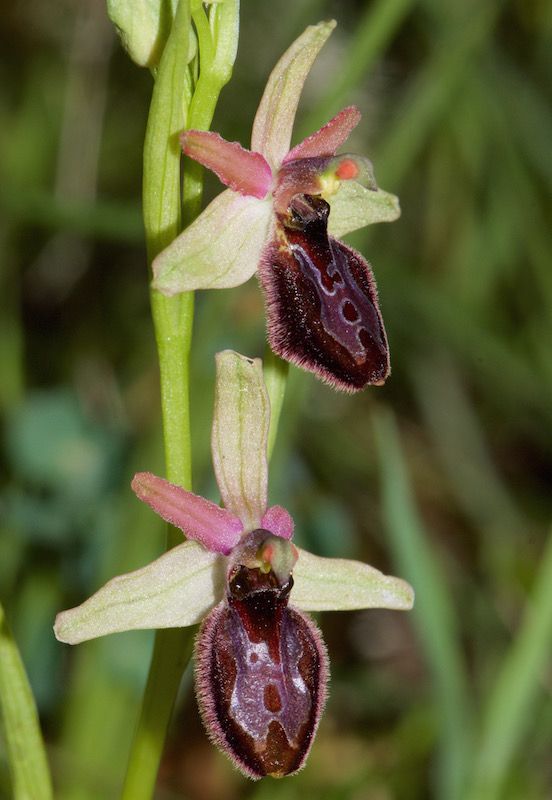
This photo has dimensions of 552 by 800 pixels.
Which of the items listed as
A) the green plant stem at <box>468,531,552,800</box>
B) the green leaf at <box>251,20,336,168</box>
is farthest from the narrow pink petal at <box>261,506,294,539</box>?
the green plant stem at <box>468,531,552,800</box>

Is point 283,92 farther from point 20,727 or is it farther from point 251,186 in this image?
point 20,727

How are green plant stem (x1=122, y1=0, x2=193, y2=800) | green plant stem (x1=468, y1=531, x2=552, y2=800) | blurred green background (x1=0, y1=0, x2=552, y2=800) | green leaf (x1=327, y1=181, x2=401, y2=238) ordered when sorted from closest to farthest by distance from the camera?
green plant stem (x1=122, y1=0, x2=193, y2=800) < green leaf (x1=327, y1=181, x2=401, y2=238) < green plant stem (x1=468, y1=531, x2=552, y2=800) < blurred green background (x1=0, y1=0, x2=552, y2=800)

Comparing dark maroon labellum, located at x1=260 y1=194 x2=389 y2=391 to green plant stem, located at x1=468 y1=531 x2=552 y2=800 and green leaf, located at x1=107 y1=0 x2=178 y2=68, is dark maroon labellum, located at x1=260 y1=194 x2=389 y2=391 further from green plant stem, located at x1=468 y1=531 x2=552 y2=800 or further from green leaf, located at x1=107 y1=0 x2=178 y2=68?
green plant stem, located at x1=468 y1=531 x2=552 y2=800

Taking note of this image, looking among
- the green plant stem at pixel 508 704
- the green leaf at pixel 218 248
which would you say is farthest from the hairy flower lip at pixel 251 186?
the green plant stem at pixel 508 704

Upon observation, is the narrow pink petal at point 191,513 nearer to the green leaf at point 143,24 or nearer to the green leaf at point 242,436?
the green leaf at point 242,436

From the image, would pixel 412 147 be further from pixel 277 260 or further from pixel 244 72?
pixel 244 72

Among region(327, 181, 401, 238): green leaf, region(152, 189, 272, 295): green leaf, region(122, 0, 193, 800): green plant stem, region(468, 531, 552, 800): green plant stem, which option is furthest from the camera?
region(468, 531, 552, 800): green plant stem
